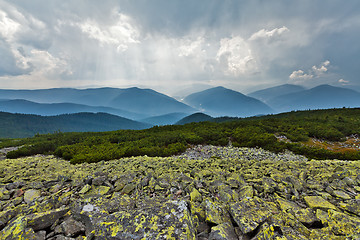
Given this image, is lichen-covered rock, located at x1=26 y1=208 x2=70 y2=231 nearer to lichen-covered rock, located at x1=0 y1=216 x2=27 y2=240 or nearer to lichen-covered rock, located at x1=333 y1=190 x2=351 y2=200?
lichen-covered rock, located at x1=0 y1=216 x2=27 y2=240

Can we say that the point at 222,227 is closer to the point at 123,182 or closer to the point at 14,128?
the point at 123,182

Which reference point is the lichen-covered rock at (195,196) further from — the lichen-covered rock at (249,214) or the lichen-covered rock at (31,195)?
the lichen-covered rock at (31,195)

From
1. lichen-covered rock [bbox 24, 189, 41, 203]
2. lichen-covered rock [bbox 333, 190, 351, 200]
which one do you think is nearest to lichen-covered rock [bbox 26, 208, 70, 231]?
lichen-covered rock [bbox 24, 189, 41, 203]

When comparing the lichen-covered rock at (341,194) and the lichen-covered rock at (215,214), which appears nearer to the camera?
the lichen-covered rock at (215,214)

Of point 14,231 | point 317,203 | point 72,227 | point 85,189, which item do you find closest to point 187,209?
point 72,227

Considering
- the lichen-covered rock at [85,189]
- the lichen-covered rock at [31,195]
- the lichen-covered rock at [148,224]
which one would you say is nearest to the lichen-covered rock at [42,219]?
the lichen-covered rock at [148,224]

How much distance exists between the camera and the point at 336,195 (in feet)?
14.5

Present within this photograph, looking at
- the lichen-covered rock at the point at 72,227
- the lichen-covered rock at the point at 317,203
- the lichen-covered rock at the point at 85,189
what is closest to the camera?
the lichen-covered rock at the point at 72,227

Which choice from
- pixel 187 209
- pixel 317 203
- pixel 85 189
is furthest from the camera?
pixel 85 189

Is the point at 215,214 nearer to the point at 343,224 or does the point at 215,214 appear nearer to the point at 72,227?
the point at 343,224

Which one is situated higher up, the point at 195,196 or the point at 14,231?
the point at 14,231

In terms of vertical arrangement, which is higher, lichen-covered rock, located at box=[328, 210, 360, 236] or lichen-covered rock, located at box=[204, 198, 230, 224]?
lichen-covered rock, located at box=[328, 210, 360, 236]

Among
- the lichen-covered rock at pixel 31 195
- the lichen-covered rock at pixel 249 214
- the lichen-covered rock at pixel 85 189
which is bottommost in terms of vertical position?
the lichen-covered rock at pixel 31 195

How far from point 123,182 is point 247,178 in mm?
4960
